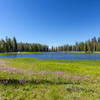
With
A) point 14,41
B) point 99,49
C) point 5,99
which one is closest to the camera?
point 5,99

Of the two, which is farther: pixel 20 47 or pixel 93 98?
pixel 20 47

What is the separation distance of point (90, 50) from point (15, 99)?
101 metres

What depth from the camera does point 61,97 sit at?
420 cm

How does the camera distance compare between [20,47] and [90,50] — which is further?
[20,47]

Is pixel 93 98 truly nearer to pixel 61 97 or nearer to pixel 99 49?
pixel 61 97

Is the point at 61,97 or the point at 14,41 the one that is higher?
the point at 14,41

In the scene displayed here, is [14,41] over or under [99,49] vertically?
over

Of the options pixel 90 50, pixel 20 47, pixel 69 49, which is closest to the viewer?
pixel 90 50

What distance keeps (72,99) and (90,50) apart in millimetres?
98715

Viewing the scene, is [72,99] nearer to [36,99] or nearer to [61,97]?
[61,97]

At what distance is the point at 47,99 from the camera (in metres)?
4.00

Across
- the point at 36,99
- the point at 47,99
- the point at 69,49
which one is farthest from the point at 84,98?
the point at 69,49

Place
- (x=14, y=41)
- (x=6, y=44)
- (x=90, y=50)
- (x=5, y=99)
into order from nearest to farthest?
(x=5, y=99), (x=6, y=44), (x=90, y=50), (x=14, y=41)

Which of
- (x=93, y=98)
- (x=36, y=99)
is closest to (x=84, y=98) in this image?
(x=93, y=98)
